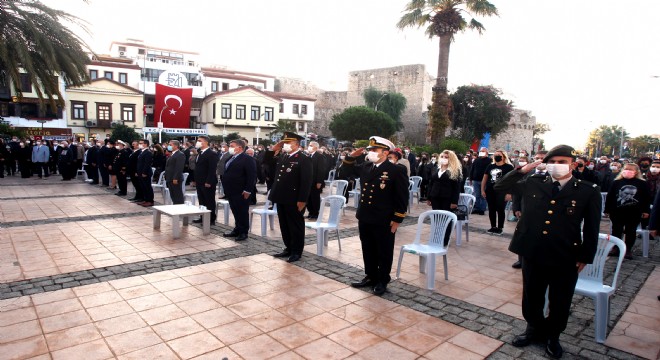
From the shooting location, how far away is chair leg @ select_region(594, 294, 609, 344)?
354 centimetres

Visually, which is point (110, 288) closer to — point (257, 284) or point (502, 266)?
point (257, 284)

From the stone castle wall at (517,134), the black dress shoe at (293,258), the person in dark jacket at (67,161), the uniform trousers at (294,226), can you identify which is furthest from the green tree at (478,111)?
the black dress shoe at (293,258)

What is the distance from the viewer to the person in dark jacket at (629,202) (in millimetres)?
6324

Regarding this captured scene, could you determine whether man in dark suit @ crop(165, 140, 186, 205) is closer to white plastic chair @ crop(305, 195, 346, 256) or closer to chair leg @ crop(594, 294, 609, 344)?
white plastic chair @ crop(305, 195, 346, 256)

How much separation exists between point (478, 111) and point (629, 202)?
2928 cm

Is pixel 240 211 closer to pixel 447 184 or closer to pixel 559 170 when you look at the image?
pixel 447 184

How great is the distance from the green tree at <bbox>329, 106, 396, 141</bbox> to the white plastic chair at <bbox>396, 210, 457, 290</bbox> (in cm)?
3239

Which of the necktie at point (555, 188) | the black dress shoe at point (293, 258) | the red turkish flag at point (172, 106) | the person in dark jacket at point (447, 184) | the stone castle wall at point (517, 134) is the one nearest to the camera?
the necktie at point (555, 188)

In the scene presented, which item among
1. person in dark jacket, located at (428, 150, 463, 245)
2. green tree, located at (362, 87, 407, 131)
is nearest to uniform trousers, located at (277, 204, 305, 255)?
person in dark jacket, located at (428, 150, 463, 245)

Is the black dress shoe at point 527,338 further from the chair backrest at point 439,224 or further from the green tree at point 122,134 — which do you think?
the green tree at point 122,134

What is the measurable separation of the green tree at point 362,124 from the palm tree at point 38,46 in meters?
26.8

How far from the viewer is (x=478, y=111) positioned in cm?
3391

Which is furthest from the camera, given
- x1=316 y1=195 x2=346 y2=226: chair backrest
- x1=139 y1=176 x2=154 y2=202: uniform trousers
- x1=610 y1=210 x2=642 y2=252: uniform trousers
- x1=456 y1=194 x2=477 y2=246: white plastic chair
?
x1=139 y1=176 x2=154 y2=202: uniform trousers

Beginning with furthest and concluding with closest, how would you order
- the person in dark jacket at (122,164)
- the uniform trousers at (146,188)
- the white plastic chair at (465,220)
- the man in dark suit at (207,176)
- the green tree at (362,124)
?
1. the green tree at (362,124)
2. the person in dark jacket at (122,164)
3. the uniform trousers at (146,188)
4. the man in dark suit at (207,176)
5. the white plastic chair at (465,220)
